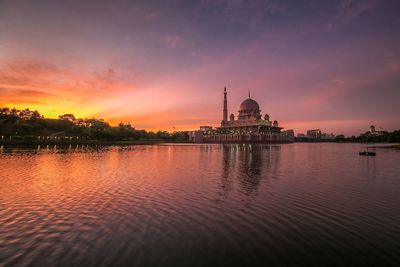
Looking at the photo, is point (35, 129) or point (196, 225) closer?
point (196, 225)

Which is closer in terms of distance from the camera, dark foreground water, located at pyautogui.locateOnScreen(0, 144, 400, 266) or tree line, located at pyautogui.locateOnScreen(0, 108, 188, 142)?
dark foreground water, located at pyautogui.locateOnScreen(0, 144, 400, 266)

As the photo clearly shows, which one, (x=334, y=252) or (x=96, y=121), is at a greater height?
(x=96, y=121)

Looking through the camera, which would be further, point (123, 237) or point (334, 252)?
point (123, 237)

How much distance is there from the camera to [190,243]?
37.2 feet

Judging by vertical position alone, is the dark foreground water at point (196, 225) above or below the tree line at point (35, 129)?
below

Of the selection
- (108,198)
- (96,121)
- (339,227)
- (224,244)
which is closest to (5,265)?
(224,244)

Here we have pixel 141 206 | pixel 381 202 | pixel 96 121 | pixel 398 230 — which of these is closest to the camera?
pixel 398 230

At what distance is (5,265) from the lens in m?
9.06

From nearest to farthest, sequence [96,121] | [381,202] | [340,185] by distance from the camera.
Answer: [381,202]
[340,185]
[96,121]

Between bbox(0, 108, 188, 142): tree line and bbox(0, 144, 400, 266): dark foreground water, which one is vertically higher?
bbox(0, 108, 188, 142): tree line

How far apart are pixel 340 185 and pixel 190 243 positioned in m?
20.9

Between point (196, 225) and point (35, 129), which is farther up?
point (35, 129)

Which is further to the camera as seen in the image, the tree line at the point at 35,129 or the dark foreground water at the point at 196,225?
the tree line at the point at 35,129

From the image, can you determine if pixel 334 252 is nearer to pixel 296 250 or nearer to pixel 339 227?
pixel 296 250
